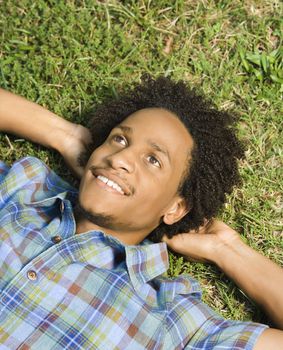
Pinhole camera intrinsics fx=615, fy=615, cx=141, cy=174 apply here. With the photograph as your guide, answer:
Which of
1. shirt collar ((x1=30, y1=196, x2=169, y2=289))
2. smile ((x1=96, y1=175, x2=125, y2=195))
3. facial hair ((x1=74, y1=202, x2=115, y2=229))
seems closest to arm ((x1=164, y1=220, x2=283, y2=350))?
shirt collar ((x1=30, y1=196, x2=169, y2=289))

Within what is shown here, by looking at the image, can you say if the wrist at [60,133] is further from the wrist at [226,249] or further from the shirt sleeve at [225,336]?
the shirt sleeve at [225,336]

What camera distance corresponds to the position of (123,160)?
3.29m

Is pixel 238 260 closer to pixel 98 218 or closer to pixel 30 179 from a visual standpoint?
pixel 98 218

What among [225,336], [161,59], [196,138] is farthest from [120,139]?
[225,336]

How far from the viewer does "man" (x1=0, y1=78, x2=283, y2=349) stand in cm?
322

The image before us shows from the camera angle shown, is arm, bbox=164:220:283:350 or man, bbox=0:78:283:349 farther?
arm, bbox=164:220:283:350

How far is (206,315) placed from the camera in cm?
344

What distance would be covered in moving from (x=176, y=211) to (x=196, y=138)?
0.45 m

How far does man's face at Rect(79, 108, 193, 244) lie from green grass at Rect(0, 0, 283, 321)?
2.52 ft

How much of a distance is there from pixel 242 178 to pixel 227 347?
127 cm

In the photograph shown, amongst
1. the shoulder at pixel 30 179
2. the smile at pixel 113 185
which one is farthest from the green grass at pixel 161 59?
the smile at pixel 113 185

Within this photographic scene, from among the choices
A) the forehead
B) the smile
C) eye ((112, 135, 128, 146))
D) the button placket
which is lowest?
the button placket

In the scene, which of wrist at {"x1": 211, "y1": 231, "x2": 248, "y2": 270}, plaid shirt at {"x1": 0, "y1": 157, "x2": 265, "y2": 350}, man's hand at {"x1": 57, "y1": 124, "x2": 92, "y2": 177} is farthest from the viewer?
man's hand at {"x1": 57, "y1": 124, "x2": 92, "y2": 177}

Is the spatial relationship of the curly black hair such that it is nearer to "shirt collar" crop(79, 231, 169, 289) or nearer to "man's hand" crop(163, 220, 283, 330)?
"man's hand" crop(163, 220, 283, 330)
